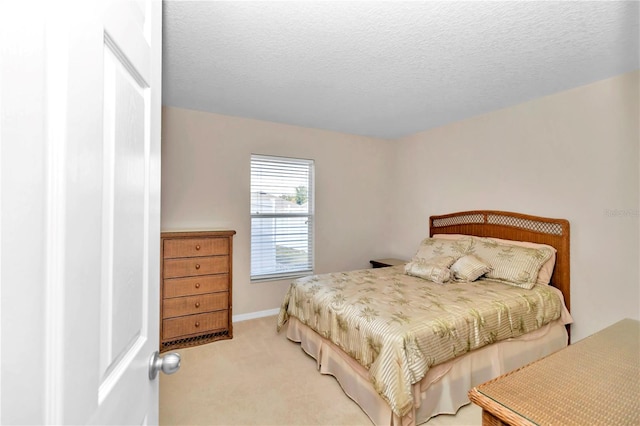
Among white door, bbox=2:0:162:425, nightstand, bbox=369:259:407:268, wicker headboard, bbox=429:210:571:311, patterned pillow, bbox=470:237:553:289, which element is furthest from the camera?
nightstand, bbox=369:259:407:268

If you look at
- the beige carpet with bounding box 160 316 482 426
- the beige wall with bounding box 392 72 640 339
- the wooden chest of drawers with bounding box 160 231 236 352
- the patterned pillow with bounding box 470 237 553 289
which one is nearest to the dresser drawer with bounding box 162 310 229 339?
the wooden chest of drawers with bounding box 160 231 236 352

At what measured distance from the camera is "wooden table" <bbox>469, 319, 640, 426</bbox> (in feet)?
3.22

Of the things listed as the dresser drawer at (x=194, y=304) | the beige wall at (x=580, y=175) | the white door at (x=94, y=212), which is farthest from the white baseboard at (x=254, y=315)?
the white door at (x=94, y=212)

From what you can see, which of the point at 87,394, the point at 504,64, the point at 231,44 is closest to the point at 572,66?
the point at 504,64

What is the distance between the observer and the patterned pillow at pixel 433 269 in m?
2.94

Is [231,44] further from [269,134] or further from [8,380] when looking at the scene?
[8,380]

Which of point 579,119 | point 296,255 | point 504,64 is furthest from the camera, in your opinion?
point 296,255

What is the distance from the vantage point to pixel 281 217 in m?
4.02

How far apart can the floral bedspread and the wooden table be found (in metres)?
0.64

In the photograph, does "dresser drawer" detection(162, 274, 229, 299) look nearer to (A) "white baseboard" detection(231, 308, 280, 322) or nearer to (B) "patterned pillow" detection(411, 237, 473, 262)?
(A) "white baseboard" detection(231, 308, 280, 322)

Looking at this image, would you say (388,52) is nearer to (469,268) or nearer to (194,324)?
(469,268)

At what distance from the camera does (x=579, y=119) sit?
2740 millimetres

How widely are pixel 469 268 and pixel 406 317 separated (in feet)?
4.27

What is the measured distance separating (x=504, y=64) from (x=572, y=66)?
55cm
